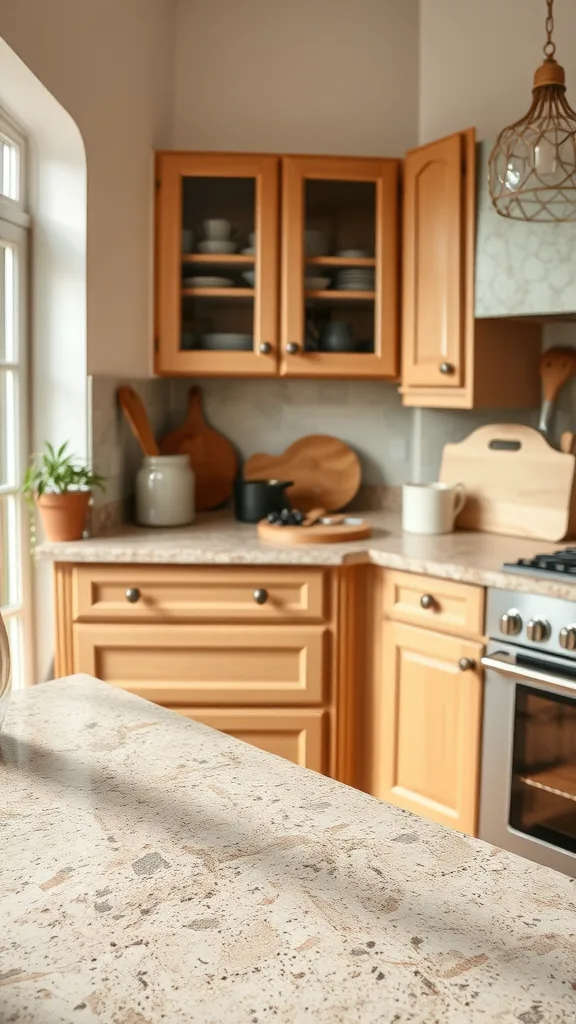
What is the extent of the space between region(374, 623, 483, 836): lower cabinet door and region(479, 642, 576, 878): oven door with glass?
0.15ft

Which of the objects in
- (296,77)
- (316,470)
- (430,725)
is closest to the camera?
(430,725)

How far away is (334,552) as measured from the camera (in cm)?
266

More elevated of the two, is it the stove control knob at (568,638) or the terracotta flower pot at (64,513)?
the terracotta flower pot at (64,513)

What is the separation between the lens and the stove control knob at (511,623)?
2.37 meters

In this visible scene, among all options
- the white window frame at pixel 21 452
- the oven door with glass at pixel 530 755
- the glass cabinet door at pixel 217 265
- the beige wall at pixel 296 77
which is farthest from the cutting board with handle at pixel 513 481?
the white window frame at pixel 21 452

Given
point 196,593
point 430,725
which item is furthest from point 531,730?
point 196,593

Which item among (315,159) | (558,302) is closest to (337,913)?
(558,302)

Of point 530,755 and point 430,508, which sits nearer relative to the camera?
point 530,755

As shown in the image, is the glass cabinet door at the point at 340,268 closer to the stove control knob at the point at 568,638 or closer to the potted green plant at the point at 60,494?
the potted green plant at the point at 60,494

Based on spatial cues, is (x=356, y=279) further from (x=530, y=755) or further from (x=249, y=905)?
(x=249, y=905)

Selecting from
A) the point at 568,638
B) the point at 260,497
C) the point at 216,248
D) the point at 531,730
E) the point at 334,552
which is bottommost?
the point at 531,730

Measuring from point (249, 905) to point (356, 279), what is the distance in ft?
8.21

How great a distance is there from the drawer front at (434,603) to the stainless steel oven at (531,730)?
50 millimetres

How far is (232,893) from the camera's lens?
912 millimetres
